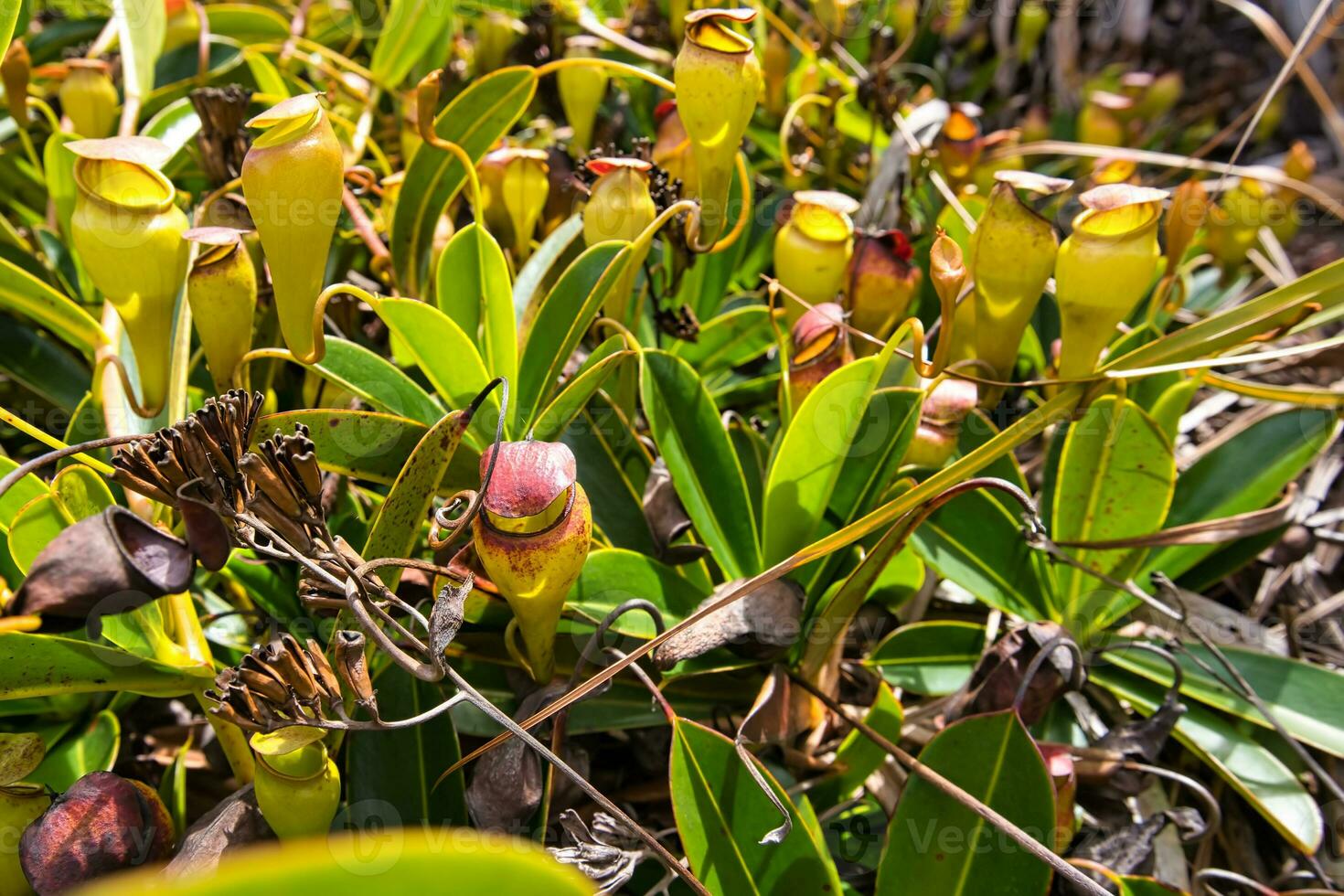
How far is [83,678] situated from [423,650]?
0.25 metres

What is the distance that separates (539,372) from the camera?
3.20 ft

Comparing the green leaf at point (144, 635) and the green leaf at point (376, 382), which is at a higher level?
→ the green leaf at point (376, 382)

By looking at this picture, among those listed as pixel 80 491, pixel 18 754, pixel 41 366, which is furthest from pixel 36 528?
pixel 41 366

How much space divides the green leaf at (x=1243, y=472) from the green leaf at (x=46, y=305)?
1082 mm

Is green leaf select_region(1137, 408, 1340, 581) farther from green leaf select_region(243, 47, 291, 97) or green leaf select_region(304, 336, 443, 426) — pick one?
green leaf select_region(243, 47, 291, 97)

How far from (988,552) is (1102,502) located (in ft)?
0.45

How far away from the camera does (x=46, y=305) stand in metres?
0.92

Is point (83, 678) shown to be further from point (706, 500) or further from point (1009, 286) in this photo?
point (1009, 286)

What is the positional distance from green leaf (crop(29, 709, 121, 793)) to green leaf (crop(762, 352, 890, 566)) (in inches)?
22.4

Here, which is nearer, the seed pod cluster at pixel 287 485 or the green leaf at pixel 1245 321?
the seed pod cluster at pixel 287 485

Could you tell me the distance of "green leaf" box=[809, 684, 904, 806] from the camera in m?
0.88

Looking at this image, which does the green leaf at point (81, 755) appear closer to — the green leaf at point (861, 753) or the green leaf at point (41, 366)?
the green leaf at point (41, 366)

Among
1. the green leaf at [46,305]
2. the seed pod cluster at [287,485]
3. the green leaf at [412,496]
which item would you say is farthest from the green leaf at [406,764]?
the green leaf at [46,305]

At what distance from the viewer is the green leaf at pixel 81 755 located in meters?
0.82
